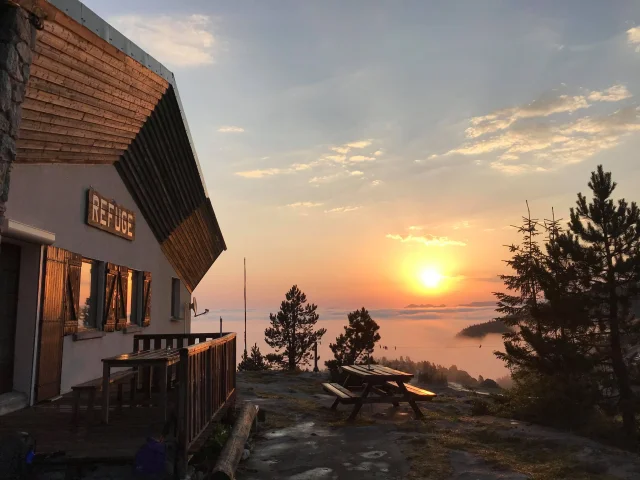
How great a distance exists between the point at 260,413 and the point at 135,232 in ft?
17.6

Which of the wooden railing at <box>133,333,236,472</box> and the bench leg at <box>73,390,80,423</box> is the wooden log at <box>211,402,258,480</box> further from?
the bench leg at <box>73,390,80,423</box>

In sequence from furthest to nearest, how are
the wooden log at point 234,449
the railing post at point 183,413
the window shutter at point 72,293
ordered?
the window shutter at point 72,293 → the wooden log at point 234,449 → the railing post at point 183,413

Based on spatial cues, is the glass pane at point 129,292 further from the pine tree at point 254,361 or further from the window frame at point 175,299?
the pine tree at point 254,361

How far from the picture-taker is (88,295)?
9.41 m

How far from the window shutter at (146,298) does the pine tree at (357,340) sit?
11.7 meters

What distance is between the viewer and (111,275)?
32.7ft

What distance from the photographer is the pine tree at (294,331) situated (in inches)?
1120

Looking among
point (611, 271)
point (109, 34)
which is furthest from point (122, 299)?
point (611, 271)

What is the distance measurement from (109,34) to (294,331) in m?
23.6

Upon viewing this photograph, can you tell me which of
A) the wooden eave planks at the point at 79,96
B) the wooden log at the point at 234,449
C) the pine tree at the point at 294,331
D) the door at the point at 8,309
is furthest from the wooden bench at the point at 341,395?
the pine tree at the point at 294,331

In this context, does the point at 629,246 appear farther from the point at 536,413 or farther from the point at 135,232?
the point at 135,232

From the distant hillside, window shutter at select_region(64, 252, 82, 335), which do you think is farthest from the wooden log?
the distant hillside

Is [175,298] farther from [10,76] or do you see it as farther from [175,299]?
[10,76]

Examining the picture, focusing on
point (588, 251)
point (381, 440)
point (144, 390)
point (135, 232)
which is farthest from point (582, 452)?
point (135, 232)
